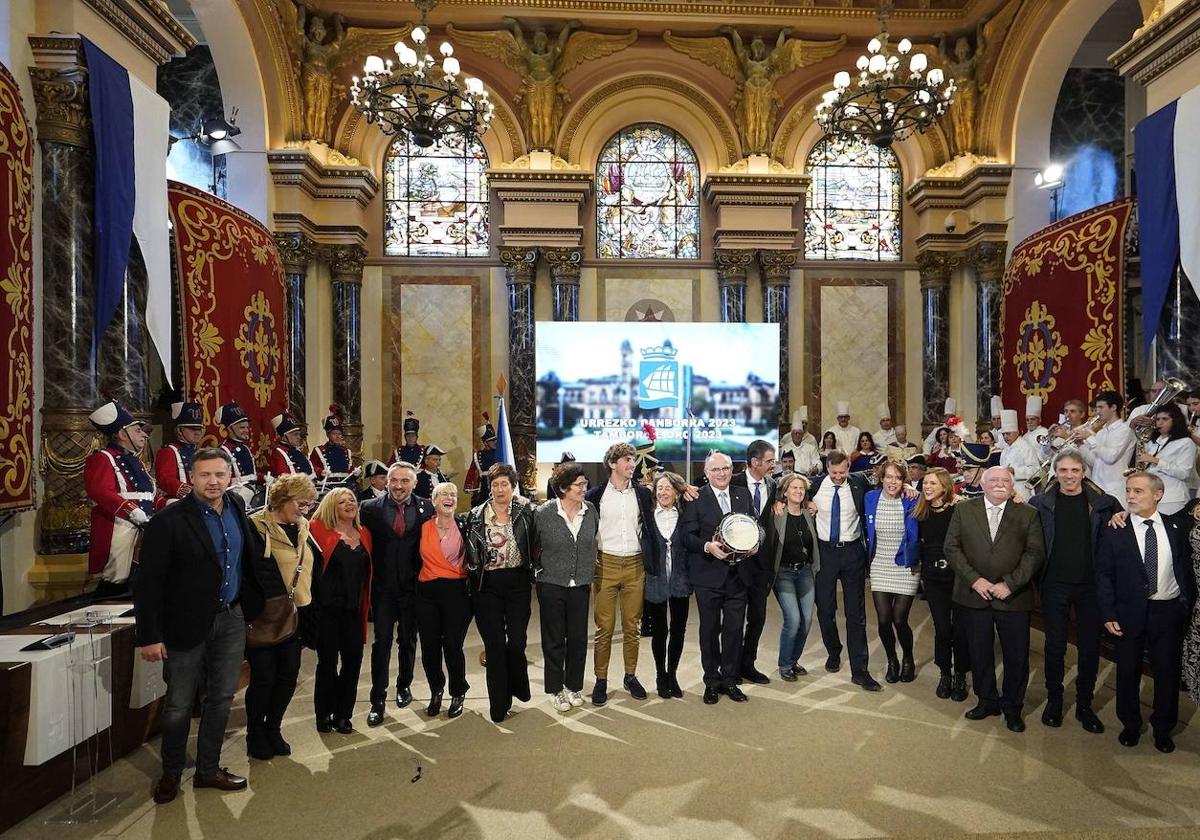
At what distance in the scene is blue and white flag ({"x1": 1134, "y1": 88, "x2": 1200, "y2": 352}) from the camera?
6.96m

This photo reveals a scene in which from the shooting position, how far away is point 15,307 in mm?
5262

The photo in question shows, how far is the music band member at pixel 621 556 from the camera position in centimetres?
514

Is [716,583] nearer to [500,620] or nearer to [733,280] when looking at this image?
[500,620]

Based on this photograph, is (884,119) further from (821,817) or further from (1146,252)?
(821,817)

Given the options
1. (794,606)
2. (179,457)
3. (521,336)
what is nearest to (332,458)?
(179,457)

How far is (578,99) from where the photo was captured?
41.5ft

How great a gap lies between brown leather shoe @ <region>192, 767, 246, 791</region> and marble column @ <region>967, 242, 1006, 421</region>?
37.7ft

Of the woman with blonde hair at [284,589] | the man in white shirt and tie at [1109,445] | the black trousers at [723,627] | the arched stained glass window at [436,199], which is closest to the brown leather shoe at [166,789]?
the woman with blonde hair at [284,589]

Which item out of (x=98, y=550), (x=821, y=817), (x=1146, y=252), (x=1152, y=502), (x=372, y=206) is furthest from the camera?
(x=372, y=206)

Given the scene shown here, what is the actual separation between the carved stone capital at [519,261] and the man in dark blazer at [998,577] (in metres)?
8.84

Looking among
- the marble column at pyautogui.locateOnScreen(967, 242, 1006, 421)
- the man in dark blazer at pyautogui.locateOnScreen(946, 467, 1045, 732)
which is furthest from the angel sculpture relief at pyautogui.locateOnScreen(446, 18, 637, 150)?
the man in dark blazer at pyautogui.locateOnScreen(946, 467, 1045, 732)

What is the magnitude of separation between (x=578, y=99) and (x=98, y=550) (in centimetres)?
999

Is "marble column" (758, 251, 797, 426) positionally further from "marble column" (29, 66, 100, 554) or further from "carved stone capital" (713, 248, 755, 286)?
"marble column" (29, 66, 100, 554)

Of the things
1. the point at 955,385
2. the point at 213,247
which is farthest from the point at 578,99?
the point at 955,385
